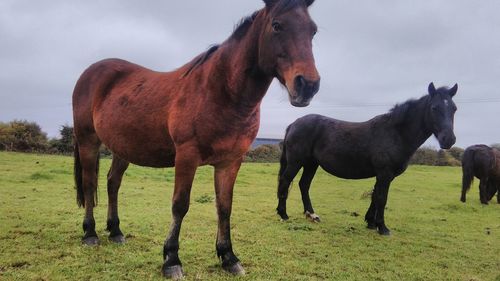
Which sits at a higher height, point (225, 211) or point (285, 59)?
point (285, 59)

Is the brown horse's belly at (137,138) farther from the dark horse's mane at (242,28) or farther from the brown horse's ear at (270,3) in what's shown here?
the brown horse's ear at (270,3)

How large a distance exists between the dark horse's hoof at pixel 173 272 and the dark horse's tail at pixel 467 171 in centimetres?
1198

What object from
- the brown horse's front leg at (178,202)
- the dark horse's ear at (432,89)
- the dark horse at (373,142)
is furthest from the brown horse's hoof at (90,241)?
the dark horse's ear at (432,89)

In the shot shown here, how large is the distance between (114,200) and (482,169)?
12433 mm

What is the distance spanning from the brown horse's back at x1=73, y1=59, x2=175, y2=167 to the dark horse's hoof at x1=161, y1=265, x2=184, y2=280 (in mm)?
1151

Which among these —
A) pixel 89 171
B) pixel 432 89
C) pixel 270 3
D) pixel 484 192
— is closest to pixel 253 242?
Answer: pixel 89 171

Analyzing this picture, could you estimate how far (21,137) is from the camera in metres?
25.5

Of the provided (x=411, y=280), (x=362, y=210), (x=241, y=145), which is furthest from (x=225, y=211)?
(x=362, y=210)

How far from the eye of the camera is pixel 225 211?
4305 mm

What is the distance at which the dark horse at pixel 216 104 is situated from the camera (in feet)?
10.9

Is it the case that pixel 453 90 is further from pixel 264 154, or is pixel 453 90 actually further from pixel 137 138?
pixel 264 154

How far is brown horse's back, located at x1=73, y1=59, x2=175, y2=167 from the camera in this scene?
13.9 ft

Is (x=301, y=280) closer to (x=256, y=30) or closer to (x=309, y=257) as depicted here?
(x=309, y=257)

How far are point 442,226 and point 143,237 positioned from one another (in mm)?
6104
